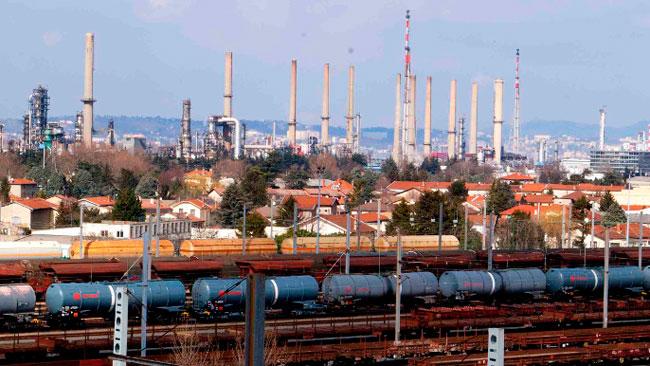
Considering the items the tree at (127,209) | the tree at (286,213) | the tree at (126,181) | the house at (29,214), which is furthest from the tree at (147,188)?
the tree at (127,209)

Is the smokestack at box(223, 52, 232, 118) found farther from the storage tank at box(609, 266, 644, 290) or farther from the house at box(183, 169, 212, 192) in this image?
the storage tank at box(609, 266, 644, 290)

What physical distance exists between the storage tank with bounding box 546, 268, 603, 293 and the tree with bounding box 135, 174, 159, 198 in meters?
73.1

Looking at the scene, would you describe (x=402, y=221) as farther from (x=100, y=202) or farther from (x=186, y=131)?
(x=186, y=131)

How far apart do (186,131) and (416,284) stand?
502 feet

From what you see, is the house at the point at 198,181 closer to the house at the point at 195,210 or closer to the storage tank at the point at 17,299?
the house at the point at 195,210

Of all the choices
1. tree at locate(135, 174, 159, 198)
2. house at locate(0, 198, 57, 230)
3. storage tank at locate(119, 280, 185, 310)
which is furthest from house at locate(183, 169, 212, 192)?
storage tank at locate(119, 280, 185, 310)

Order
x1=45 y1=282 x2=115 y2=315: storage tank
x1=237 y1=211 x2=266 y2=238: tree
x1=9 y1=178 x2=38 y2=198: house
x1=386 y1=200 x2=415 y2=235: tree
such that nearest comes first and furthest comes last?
x1=45 y1=282 x2=115 y2=315: storage tank < x1=237 y1=211 x2=266 y2=238: tree < x1=386 y1=200 x2=415 y2=235: tree < x1=9 y1=178 x2=38 y2=198: house

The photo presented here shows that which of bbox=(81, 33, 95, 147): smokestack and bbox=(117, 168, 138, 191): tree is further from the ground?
bbox=(81, 33, 95, 147): smokestack

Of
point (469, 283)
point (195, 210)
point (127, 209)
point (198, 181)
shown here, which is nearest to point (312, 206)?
point (195, 210)

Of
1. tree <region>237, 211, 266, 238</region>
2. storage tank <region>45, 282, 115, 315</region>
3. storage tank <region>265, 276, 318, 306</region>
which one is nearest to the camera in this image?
storage tank <region>45, 282, 115, 315</region>

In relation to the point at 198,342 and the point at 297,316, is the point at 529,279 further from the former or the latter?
the point at 198,342

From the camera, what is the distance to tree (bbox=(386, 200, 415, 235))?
8538cm

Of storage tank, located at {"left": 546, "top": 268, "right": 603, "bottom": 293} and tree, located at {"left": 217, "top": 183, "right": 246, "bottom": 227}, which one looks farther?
tree, located at {"left": 217, "top": 183, "right": 246, "bottom": 227}

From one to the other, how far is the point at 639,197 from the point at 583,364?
9870 centimetres
